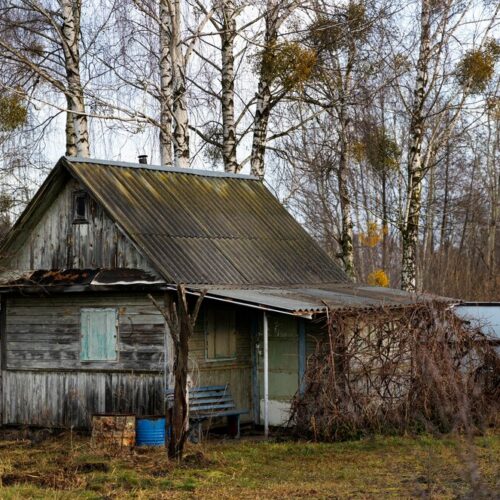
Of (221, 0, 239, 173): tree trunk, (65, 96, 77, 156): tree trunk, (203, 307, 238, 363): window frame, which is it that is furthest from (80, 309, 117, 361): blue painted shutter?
(65, 96, 77, 156): tree trunk

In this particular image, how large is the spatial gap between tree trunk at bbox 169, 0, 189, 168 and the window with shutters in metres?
4.65

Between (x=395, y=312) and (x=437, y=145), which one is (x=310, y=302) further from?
(x=437, y=145)

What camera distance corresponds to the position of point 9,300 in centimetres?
1997

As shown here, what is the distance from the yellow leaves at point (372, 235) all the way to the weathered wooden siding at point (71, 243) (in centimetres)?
2698

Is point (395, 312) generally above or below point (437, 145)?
below

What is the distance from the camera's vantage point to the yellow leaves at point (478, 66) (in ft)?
86.4

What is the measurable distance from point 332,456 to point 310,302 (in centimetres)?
316

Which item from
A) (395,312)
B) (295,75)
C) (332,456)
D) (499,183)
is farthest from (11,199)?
(499,183)

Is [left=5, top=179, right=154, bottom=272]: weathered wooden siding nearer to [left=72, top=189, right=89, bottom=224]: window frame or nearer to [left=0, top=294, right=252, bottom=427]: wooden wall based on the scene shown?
[left=72, top=189, right=89, bottom=224]: window frame

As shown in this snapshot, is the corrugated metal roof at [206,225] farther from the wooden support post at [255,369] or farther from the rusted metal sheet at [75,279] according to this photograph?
the wooden support post at [255,369]

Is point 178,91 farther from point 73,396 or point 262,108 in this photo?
point 73,396

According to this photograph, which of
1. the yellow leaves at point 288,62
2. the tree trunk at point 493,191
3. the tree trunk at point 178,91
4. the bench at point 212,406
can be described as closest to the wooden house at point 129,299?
the bench at point 212,406

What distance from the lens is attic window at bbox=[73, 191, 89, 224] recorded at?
62.5 ft

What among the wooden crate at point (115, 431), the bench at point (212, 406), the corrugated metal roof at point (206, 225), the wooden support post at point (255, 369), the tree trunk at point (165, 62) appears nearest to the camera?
the wooden crate at point (115, 431)
